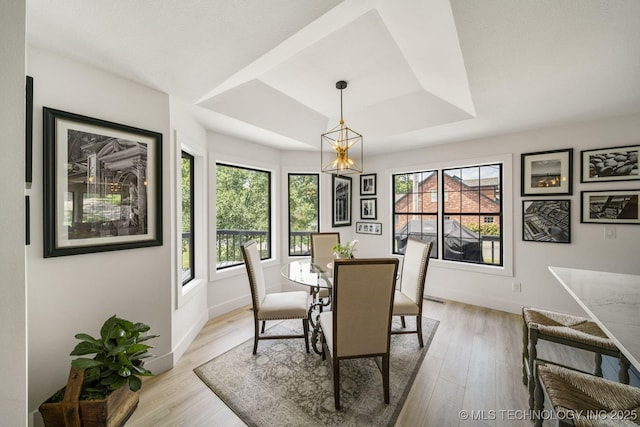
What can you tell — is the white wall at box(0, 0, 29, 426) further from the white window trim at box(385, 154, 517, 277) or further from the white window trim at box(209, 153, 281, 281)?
the white window trim at box(385, 154, 517, 277)

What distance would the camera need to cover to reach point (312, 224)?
4.25 metres

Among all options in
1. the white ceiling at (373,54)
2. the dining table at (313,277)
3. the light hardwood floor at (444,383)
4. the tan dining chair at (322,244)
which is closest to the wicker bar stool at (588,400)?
the light hardwood floor at (444,383)

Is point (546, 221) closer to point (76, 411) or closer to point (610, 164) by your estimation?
point (610, 164)

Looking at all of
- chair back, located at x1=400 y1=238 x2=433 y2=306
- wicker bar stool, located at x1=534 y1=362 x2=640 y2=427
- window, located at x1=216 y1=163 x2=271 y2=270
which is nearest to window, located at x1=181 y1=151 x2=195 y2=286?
window, located at x1=216 y1=163 x2=271 y2=270

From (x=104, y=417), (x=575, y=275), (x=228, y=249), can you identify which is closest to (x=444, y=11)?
(x=575, y=275)

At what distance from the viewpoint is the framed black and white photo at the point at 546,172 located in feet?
9.30

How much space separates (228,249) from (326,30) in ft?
9.58

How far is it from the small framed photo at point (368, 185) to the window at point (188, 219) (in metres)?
2.89

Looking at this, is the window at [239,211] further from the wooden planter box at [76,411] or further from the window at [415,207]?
the window at [415,207]

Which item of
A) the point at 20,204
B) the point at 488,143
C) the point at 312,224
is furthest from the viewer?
the point at 312,224

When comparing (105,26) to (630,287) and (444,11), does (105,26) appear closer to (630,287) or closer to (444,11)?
(444,11)

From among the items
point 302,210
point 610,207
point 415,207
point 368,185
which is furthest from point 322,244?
point 610,207

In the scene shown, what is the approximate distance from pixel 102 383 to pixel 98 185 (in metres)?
1.28

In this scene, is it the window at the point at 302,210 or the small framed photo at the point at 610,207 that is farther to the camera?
the window at the point at 302,210
